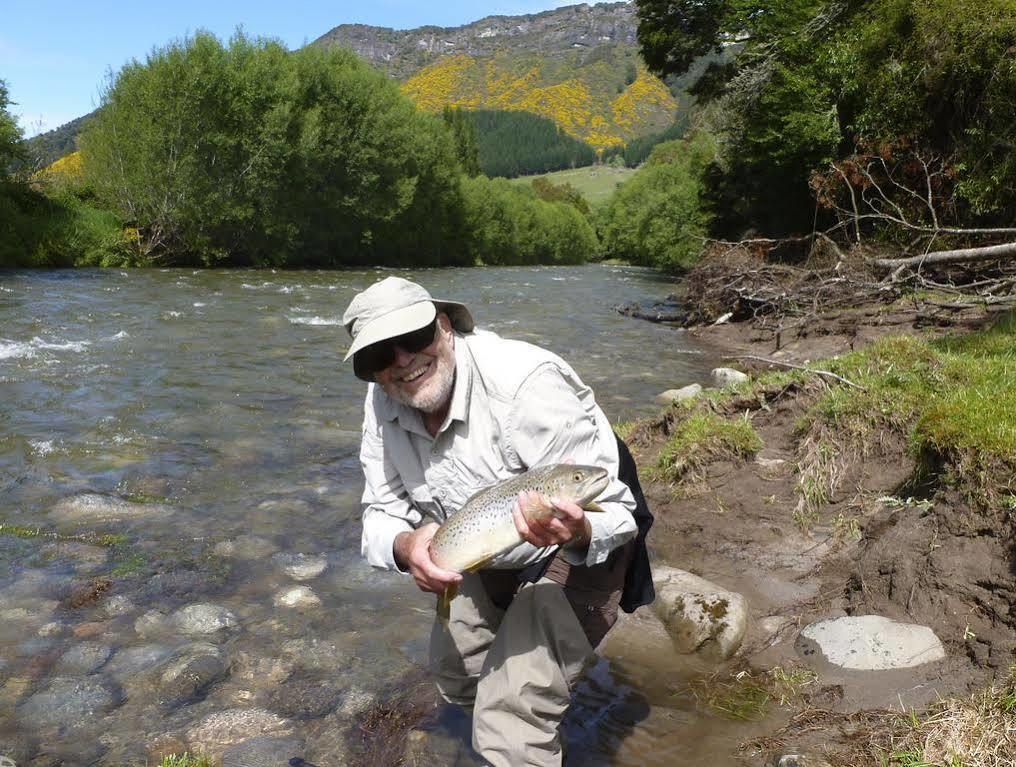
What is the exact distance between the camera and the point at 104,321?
17.2 m

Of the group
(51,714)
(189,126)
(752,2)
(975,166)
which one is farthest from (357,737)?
(189,126)

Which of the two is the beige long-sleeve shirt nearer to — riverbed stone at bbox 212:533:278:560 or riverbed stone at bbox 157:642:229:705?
riverbed stone at bbox 157:642:229:705

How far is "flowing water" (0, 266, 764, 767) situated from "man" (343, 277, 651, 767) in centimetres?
74

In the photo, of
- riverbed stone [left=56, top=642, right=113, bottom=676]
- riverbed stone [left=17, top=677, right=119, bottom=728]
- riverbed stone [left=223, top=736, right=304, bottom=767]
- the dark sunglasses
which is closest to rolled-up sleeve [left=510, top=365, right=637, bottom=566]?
the dark sunglasses

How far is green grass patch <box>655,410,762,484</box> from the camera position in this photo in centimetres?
678

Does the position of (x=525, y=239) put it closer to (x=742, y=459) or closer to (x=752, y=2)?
(x=752, y=2)

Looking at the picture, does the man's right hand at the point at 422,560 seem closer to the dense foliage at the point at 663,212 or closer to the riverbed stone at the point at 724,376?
the riverbed stone at the point at 724,376

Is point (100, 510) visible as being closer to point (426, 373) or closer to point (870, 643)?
point (426, 373)

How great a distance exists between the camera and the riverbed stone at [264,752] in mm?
3891

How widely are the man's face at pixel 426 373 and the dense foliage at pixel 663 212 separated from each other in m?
33.2

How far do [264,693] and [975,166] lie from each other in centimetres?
1784

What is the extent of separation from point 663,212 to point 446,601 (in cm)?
6502

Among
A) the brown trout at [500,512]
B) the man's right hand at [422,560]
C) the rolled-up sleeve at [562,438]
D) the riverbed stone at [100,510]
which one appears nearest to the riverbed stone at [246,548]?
the riverbed stone at [100,510]

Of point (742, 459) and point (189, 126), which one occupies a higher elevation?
point (189, 126)
